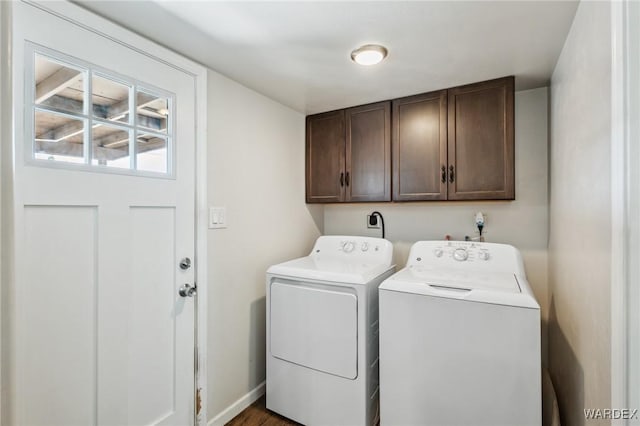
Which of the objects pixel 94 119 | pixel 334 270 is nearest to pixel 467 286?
pixel 334 270

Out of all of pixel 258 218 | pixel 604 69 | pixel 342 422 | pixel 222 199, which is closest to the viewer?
pixel 604 69

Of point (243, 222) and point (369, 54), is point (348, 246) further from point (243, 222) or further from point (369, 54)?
point (369, 54)

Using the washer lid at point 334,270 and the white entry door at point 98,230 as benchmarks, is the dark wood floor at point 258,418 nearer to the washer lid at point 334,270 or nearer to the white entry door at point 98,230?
the white entry door at point 98,230

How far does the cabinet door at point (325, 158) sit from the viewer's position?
2393 millimetres

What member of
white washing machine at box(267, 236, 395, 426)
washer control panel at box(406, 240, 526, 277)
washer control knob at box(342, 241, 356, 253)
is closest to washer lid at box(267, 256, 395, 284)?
white washing machine at box(267, 236, 395, 426)

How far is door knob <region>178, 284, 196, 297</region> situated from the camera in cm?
161

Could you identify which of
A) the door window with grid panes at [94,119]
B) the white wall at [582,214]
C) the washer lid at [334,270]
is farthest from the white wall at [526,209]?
the door window with grid panes at [94,119]

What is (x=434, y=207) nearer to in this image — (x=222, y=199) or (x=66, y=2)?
(x=222, y=199)

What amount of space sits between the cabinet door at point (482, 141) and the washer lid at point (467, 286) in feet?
1.72

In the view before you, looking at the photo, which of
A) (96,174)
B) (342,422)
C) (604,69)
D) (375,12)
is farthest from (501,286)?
(96,174)

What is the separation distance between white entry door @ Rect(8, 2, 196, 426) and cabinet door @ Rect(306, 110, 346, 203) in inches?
42.4

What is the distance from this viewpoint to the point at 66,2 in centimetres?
115

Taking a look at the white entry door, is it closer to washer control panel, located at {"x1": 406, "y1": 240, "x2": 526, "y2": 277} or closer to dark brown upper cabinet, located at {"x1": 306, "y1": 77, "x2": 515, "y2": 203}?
dark brown upper cabinet, located at {"x1": 306, "y1": 77, "x2": 515, "y2": 203}

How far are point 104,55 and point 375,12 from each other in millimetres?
1153
